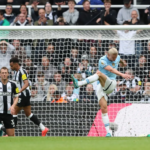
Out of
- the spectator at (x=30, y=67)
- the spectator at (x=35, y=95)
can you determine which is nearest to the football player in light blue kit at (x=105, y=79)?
the spectator at (x=35, y=95)

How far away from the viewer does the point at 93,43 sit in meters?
11.9

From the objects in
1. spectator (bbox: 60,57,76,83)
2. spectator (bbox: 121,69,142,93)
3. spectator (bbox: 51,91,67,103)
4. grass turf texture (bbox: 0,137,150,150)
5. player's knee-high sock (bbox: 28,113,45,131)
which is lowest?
player's knee-high sock (bbox: 28,113,45,131)

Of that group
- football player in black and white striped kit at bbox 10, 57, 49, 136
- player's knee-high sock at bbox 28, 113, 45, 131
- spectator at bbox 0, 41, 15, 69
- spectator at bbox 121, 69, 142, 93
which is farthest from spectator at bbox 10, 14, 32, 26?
spectator at bbox 121, 69, 142, 93

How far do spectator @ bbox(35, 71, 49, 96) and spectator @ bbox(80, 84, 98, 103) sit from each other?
0.92 metres

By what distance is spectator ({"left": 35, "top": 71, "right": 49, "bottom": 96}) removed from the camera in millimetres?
11805

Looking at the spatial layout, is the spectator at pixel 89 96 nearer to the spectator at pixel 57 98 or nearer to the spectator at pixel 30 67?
the spectator at pixel 57 98

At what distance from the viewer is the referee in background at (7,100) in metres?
10.9

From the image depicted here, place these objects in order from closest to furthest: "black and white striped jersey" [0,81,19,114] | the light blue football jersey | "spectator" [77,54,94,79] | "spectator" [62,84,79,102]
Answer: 1. the light blue football jersey
2. "black and white striped jersey" [0,81,19,114]
3. "spectator" [62,84,79,102]
4. "spectator" [77,54,94,79]

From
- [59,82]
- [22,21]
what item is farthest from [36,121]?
[22,21]

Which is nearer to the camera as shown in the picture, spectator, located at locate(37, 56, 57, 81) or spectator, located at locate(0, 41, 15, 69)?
spectator, located at locate(0, 41, 15, 69)

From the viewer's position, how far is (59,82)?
39.3 ft

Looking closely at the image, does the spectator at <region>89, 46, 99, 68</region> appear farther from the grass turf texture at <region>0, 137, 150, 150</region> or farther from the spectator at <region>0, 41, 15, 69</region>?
the grass turf texture at <region>0, 137, 150, 150</region>

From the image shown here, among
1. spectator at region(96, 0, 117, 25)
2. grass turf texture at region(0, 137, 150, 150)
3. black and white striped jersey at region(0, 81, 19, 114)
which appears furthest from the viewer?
spectator at region(96, 0, 117, 25)

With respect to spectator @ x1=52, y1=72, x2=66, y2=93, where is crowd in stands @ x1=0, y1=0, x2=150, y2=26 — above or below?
above
